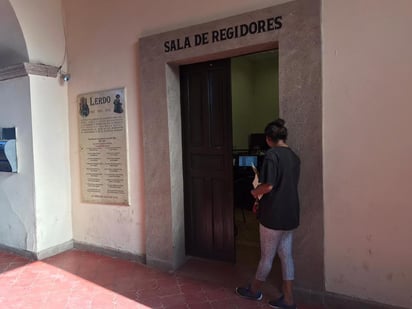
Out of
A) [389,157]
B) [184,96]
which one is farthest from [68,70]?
[389,157]

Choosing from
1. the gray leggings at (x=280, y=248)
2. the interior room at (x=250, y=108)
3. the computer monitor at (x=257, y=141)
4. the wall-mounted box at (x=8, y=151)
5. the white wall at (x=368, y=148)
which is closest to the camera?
the white wall at (x=368, y=148)

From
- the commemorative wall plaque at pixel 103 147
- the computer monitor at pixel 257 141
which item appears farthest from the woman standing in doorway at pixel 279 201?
the computer monitor at pixel 257 141

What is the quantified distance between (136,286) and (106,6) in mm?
3263

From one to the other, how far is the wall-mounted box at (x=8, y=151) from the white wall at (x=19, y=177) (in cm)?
5

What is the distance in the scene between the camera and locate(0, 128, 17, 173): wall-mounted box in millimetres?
3953

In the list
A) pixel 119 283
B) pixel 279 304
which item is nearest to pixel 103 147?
pixel 119 283

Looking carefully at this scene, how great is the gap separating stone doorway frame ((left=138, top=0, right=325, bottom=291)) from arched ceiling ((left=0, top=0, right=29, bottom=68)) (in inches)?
62.3

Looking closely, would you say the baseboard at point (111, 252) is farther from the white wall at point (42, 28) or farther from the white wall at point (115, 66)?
the white wall at point (42, 28)

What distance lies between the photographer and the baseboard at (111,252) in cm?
383

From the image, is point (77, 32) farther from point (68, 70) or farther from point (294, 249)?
point (294, 249)

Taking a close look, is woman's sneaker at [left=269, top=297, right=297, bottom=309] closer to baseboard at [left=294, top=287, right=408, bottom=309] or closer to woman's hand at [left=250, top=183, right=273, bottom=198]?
baseboard at [left=294, top=287, right=408, bottom=309]

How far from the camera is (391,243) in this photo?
2.47 metres

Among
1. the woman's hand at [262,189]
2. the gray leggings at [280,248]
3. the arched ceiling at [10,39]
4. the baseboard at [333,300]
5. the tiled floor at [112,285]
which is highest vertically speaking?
the arched ceiling at [10,39]

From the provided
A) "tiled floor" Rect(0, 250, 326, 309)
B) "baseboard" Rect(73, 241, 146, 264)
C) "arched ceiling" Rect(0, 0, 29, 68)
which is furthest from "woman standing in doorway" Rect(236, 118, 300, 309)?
"arched ceiling" Rect(0, 0, 29, 68)
